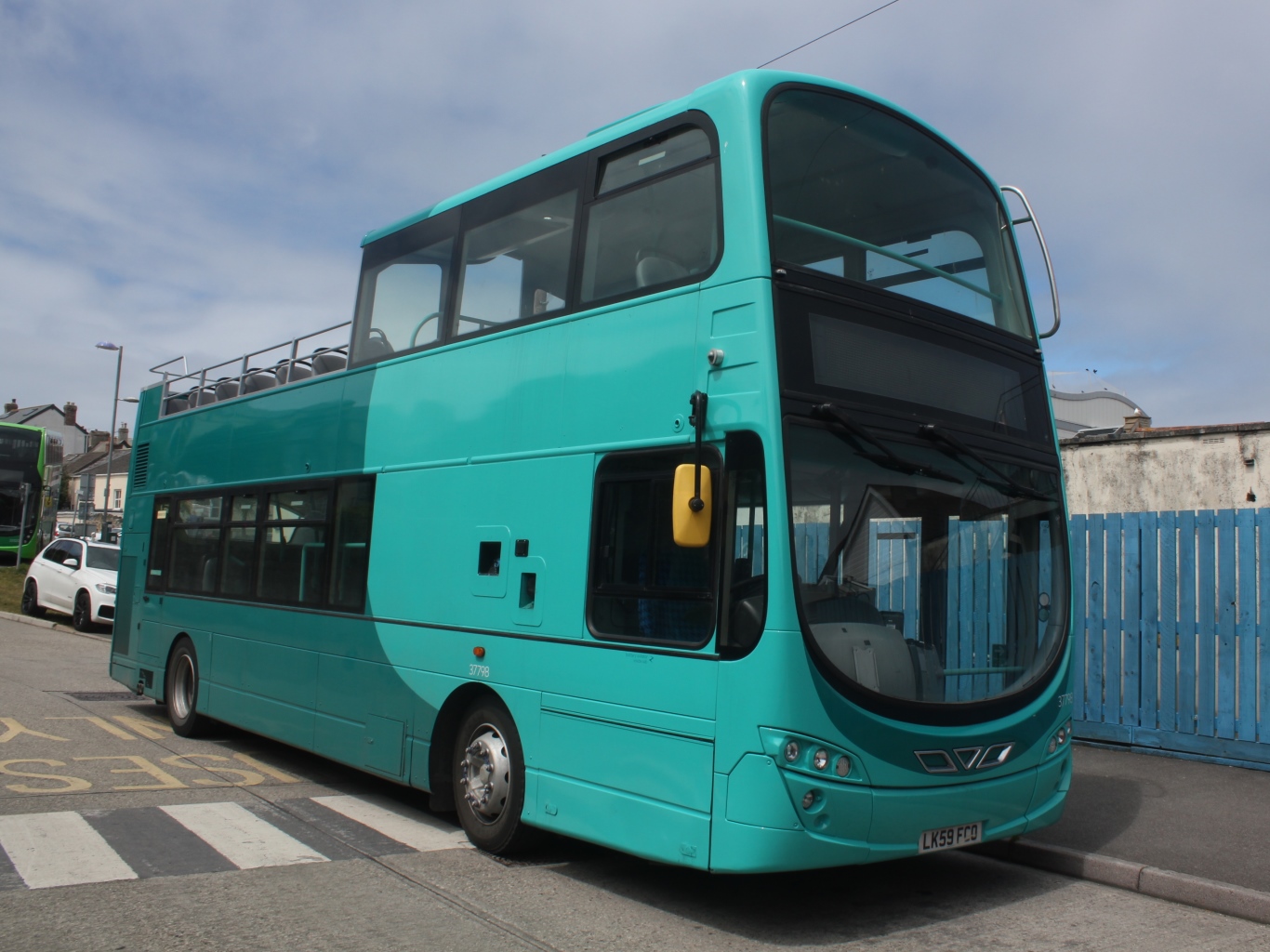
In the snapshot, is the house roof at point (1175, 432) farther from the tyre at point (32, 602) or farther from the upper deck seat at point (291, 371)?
the tyre at point (32, 602)

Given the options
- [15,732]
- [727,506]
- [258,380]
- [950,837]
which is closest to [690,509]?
[727,506]

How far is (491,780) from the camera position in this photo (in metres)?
6.66

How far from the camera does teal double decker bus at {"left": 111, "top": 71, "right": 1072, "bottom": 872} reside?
17.0 feet

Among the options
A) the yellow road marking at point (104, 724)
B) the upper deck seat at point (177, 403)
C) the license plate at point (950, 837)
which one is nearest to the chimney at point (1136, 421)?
the license plate at point (950, 837)

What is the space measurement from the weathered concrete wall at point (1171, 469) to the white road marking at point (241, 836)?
31.3 feet

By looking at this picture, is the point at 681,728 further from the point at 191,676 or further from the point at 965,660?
the point at 191,676

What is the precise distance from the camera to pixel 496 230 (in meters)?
7.46

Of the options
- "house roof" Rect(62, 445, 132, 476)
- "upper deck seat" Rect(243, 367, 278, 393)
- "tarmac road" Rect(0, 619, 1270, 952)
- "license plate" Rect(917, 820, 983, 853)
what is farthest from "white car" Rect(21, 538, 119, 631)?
"house roof" Rect(62, 445, 132, 476)

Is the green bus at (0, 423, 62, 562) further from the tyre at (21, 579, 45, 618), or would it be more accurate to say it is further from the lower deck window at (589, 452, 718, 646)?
the lower deck window at (589, 452, 718, 646)

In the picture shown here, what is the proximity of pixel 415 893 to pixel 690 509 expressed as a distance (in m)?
2.56

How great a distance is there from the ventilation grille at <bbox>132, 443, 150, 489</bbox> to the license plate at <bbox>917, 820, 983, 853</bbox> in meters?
10.6

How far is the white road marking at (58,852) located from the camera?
19.0ft

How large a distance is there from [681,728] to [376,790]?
14.5 ft

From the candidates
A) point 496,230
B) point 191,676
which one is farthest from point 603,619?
point 191,676
